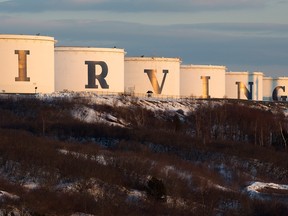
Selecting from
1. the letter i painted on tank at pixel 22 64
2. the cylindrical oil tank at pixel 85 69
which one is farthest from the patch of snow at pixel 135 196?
the cylindrical oil tank at pixel 85 69

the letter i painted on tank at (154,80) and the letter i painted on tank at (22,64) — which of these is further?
the letter i painted on tank at (154,80)

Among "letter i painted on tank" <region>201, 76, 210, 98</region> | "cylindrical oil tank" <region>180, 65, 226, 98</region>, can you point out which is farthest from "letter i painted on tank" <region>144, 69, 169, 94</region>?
"letter i painted on tank" <region>201, 76, 210, 98</region>

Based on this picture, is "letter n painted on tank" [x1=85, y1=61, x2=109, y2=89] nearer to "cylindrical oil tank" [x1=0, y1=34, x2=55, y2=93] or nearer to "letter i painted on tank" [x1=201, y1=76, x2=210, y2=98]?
"cylindrical oil tank" [x1=0, y1=34, x2=55, y2=93]

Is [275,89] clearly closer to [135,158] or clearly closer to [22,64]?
[22,64]

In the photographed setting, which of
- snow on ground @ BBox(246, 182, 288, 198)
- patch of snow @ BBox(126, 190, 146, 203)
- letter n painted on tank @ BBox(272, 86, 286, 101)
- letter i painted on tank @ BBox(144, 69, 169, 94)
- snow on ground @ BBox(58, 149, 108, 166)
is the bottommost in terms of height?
snow on ground @ BBox(246, 182, 288, 198)

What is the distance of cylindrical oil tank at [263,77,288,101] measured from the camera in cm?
14350

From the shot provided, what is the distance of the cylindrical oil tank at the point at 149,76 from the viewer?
4363 inches

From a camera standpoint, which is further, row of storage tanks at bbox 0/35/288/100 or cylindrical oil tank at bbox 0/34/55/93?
row of storage tanks at bbox 0/35/288/100

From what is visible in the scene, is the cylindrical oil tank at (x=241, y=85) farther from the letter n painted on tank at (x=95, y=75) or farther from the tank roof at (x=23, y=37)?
the tank roof at (x=23, y=37)

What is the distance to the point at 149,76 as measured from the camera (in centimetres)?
11112

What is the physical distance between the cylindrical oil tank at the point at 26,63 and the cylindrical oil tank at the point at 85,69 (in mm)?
Answer: 5823

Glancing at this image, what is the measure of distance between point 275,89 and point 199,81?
2661 cm

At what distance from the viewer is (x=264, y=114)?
9162 centimetres

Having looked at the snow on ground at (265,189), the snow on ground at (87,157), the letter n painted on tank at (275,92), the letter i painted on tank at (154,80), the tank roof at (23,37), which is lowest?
the snow on ground at (265,189)
